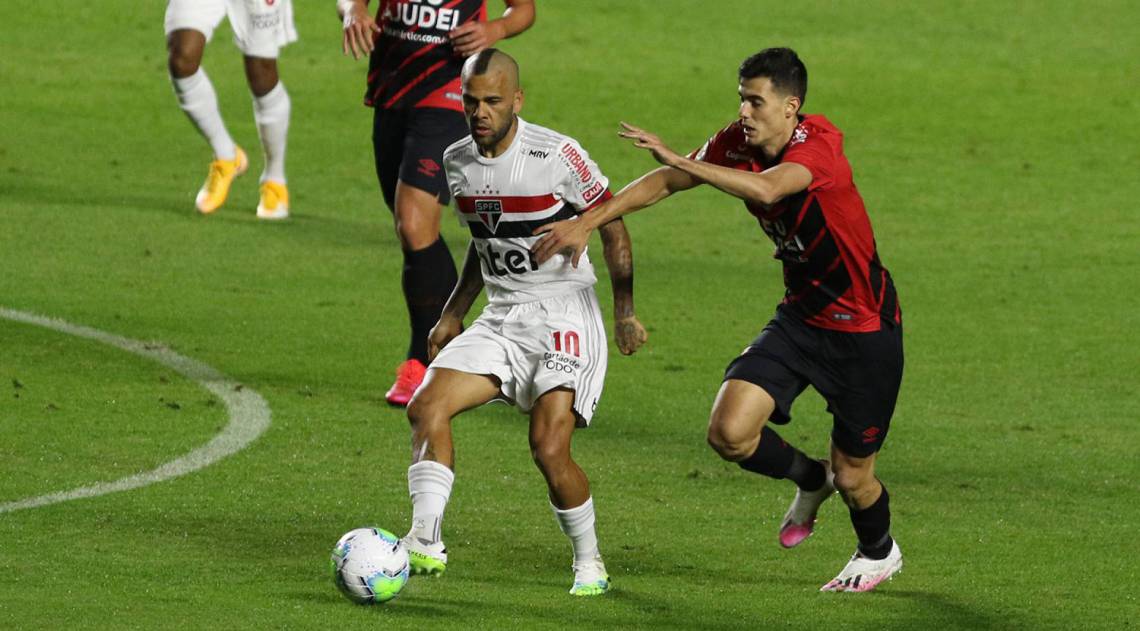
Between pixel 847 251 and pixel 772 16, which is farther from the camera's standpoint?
pixel 772 16

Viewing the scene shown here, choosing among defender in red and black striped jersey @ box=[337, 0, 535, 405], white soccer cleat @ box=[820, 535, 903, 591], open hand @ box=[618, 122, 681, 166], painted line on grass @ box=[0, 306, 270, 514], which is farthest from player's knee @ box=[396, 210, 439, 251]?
open hand @ box=[618, 122, 681, 166]

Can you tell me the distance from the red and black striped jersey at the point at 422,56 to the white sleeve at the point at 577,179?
2.76 metres

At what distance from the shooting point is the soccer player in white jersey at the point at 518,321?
22.1 feet

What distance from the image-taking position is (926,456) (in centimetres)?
919

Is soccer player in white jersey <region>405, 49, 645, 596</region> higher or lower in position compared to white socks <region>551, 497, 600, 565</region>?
higher

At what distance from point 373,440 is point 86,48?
13.0m

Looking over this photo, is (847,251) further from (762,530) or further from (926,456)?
(926,456)

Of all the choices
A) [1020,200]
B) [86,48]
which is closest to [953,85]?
[1020,200]

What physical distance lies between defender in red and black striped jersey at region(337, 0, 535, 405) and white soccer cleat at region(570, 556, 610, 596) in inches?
122

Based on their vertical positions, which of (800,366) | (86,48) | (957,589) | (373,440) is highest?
(800,366)

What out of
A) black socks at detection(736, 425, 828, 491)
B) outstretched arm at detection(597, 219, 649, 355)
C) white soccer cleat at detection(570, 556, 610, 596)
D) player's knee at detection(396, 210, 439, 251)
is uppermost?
outstretched arm at detection(597, 219, 649, 355)

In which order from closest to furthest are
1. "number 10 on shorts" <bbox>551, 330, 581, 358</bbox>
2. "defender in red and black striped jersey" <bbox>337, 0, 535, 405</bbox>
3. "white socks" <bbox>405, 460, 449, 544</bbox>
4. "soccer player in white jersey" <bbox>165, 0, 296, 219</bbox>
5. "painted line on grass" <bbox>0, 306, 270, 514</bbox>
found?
"white socks" <bbox>405, 460, 449, 544</bbox>
"number 10 on shorts" <bbox>551, 330, 581, 358</bbox>
"painted line on grass" <bbox>0, 306, 270, 514</bbox>
"defender in red and black striped jersey" <bbox>337, 0, 535, 405</bbox>
"soccer player in white jersey" <bbox>165, 0, 296, 219</bbox>

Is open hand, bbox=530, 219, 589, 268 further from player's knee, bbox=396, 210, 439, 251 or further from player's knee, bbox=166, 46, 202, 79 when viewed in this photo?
player's knee, bbox=166, 46, 202, 79

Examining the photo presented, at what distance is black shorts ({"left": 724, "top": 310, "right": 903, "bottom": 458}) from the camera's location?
7062 millimetres
